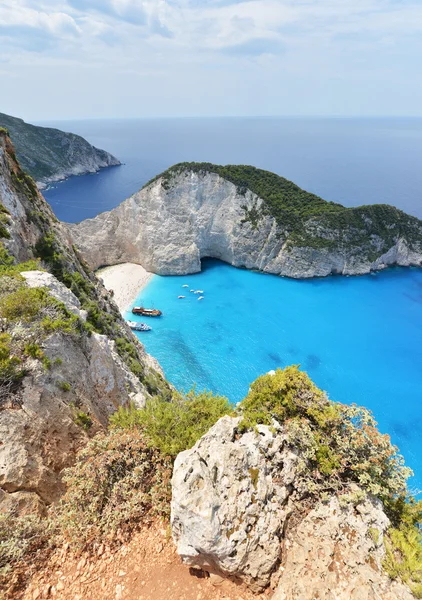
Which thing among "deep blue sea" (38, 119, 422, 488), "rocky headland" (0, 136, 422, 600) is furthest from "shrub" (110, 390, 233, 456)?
"deep blue sea" (38, 119, 422, 488)

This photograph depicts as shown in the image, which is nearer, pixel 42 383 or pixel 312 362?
pixel 42 383

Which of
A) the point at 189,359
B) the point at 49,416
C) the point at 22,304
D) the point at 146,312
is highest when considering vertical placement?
the point at 22,304

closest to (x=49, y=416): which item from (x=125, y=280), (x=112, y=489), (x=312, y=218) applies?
(x=112, y=489)

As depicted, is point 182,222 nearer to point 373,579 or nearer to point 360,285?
point 360,285

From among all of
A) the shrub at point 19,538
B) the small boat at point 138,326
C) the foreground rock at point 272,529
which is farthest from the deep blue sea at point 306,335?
the shrub at point 19,538

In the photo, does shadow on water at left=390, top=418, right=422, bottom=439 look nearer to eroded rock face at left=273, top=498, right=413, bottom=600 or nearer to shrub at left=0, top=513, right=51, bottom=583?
eroded rock face at left=273, top=498, right=413, bottom=600

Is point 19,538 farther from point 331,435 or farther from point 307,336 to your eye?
point 307,336

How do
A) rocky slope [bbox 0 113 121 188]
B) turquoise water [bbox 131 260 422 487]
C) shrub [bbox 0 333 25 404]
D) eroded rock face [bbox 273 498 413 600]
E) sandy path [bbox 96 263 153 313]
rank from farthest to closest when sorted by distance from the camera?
rocky slope [bbox 0 113 121 188] < sandy path [bbox 96 263 153 313] < turquoise water [bbox 131 260 422 487] < shrub [bbox 0 333 25 404] < eroded rock face [bbox 273 498 413 600]

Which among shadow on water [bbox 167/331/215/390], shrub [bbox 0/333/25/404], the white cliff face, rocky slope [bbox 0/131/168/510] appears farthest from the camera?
shadow on water [bbox 167/331/215/390]
